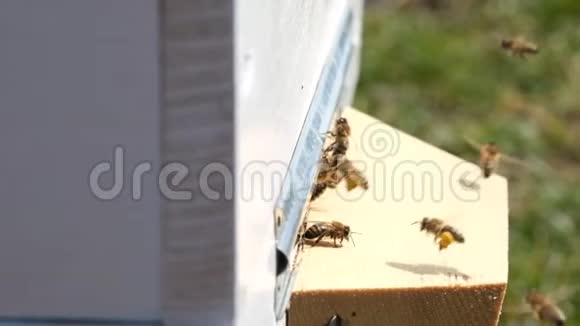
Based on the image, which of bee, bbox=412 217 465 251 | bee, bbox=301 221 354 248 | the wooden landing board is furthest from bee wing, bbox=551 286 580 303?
bee, bbox=301 221 354 248

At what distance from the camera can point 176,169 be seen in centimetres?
152

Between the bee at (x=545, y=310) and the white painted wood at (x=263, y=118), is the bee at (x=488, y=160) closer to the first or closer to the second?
the bee at (x=545, y=310)

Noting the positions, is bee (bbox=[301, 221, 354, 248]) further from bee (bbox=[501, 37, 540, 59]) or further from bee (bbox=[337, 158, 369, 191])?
bee (bbox=[501, 37, 540, 59])

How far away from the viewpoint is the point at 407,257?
6.92ft

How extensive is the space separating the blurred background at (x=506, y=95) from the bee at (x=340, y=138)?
2.02 meters

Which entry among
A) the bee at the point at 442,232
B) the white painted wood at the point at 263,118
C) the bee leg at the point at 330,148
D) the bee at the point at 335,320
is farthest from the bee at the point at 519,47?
the bee at the point at 335,320

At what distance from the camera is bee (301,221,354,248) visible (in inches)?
82.4

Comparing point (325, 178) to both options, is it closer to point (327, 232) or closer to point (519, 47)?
point (327, 232)

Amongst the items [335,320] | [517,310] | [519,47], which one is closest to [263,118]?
[335,320]

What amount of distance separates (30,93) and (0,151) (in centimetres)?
9

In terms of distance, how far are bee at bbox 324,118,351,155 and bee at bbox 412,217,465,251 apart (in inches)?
11.3

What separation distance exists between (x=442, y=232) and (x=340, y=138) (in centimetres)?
39

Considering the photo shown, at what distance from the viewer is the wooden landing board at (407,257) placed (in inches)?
79.2

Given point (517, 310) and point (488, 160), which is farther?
point (517, 310)
